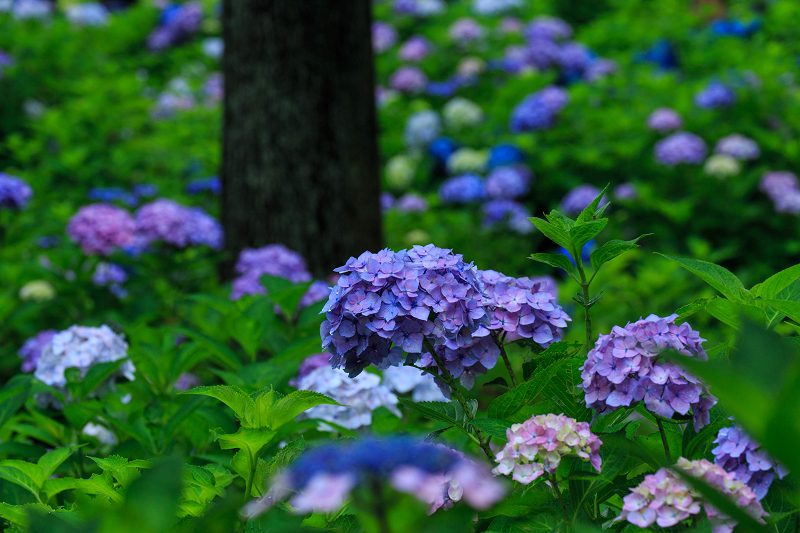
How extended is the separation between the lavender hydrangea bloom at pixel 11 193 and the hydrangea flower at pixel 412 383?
245cm

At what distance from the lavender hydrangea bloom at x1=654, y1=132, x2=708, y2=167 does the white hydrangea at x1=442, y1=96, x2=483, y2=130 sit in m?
1.81

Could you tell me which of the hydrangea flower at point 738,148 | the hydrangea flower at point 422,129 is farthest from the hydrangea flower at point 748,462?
the hydrangea flower at point 422,129

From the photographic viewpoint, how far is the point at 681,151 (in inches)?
185

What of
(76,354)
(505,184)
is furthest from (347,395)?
(505,184)

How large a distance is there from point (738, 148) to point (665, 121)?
1.76 feet

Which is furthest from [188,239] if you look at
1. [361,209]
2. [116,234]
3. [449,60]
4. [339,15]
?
[449,60]

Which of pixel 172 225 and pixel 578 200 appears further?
pixel 578 200

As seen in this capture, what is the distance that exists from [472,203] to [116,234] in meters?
2.82

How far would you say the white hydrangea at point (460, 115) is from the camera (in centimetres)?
606

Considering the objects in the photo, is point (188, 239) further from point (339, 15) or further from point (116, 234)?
point (339, 15)

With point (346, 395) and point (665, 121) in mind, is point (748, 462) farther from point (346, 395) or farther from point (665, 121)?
point (665, 121)

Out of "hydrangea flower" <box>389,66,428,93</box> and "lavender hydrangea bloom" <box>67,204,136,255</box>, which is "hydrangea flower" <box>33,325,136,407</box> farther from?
"hydrangea flower" <box>389,66,428,93</box>

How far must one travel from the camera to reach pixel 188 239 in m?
3.16

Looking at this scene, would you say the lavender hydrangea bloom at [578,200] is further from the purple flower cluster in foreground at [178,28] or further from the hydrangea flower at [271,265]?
the purple flower cluster in foreground at [178,28]
